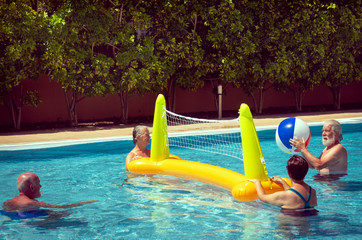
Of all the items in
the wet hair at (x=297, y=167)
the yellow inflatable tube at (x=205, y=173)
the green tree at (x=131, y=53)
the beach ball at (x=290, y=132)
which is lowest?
the yellow inflatable tube at (x=205, y=173)

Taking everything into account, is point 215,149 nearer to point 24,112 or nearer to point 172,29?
point 172,29

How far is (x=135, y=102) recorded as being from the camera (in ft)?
65.9

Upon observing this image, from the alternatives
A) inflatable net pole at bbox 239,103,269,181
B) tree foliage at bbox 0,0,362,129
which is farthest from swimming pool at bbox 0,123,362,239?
tree foliage at bbox 0,0,362,129

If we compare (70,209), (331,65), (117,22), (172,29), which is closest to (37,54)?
(117,22)

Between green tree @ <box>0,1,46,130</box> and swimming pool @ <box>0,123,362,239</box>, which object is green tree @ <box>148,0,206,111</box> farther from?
swimming pool @ <box>0,123,362,239</box>

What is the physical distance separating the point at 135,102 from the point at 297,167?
1426 centimetres

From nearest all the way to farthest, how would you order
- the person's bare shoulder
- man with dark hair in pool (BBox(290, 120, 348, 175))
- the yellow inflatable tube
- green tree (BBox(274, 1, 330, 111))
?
the person's bare shoulder, the yellow inflatable tube, man with dark hair in pool (BBox(290, 120, 348, 175)), green tree (BBox(274, 1, 330, 111))

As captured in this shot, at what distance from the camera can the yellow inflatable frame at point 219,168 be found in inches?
283

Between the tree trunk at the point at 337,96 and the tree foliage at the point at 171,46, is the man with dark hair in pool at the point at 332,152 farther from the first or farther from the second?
the tree trunk at the point at 337,96

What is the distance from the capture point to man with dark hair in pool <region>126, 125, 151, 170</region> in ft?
31.3

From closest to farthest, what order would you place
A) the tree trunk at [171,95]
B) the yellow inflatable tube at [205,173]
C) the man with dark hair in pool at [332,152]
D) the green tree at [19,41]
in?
the yellow inflatable tube at [205,173] → the man with dark hair in pool at [332,152] → the green tree at [19,41] → the tree trunk at [171,95]

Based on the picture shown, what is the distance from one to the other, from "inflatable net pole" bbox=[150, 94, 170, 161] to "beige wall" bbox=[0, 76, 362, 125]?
940 cm

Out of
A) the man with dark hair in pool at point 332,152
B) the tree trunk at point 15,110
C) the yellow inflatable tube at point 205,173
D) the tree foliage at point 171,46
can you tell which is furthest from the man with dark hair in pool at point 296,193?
the tree trunk at point 15,110

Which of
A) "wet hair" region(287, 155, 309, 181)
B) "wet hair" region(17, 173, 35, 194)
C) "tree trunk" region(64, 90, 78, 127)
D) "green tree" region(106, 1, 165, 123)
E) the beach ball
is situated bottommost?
"wet hair" region(17, 173, 35, 194)
